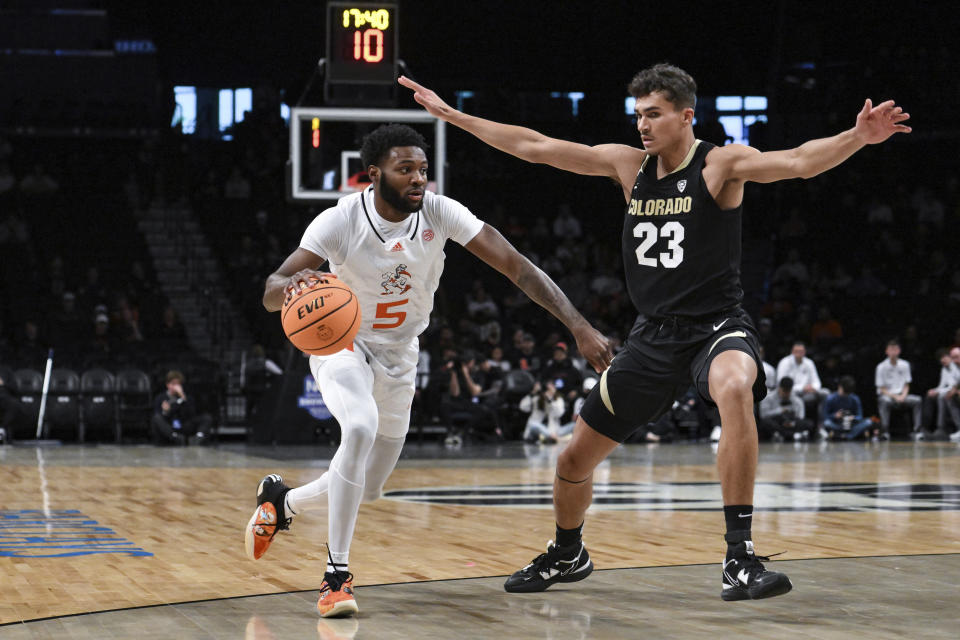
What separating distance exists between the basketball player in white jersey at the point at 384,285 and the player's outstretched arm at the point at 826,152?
36.0 inches

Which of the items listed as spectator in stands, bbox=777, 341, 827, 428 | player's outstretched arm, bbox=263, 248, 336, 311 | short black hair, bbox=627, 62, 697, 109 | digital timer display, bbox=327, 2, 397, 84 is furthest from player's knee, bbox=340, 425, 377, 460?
spectator in stands, bbox=777, 341, 827, 428

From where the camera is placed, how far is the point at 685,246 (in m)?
4.94

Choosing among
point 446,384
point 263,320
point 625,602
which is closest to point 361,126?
point 446,384

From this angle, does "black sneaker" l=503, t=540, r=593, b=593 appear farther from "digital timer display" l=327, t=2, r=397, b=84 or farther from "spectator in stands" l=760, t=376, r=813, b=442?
"spectator in stands" l=760, t=376, r=813, b=442

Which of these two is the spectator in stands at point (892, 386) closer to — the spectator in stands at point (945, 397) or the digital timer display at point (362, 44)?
the spectator in stands at point (945, 397)

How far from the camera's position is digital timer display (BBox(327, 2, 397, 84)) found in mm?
12805

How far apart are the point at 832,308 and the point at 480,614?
17.4m

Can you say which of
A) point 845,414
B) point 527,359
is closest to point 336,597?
point 527,359

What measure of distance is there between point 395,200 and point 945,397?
1479 centimetres

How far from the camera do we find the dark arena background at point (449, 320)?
5328mm

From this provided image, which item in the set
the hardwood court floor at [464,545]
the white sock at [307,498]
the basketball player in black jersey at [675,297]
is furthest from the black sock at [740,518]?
the white sock at [307,498]

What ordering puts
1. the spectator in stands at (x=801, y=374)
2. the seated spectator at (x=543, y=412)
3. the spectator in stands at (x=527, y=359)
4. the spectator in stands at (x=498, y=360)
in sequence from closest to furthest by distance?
the seated spectator at (x=543, y=412)
the spectator in stands at (x=498, y=360)
the spectator in stands at (x=527, y=359)
the spectator in stands at (x=801, y=374)

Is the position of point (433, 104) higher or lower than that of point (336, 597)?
higher

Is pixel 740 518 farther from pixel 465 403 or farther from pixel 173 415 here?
pixel 465 403
